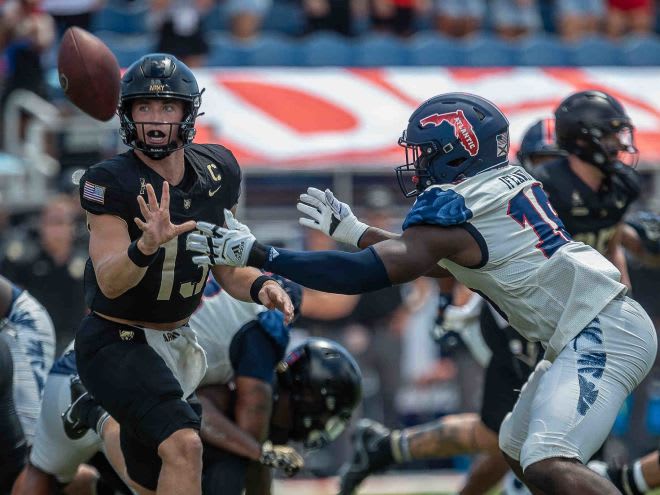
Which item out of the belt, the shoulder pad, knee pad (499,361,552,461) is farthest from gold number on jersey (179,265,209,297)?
knee pad (499,361,552,461)

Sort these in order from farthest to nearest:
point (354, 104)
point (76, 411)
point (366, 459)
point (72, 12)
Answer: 1. point (72, 12)
2. point (354, 104)
3. point (366, 459)
4. point (76, 411)

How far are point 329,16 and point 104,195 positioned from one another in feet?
23.5

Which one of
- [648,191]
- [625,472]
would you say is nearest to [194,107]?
[625,472]

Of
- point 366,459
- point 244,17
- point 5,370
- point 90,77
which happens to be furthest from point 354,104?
point 5,370

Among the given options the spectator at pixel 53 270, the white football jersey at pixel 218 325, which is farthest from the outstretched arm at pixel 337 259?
the spectator at pixel 53 270

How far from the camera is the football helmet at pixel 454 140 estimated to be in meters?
4.49

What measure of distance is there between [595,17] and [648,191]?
285 centimetres

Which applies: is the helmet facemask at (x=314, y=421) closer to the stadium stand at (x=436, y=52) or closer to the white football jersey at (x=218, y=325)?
the white football jersey at (x=218, y=325)

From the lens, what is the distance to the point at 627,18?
11.8 metres

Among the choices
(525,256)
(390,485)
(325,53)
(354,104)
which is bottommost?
(390,485)

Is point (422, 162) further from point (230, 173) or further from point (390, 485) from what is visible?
point (390, 485)

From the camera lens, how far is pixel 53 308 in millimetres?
8414

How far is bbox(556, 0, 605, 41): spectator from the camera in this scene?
1159 centimetres

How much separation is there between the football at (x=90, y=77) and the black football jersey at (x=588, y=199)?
77.8 inches
